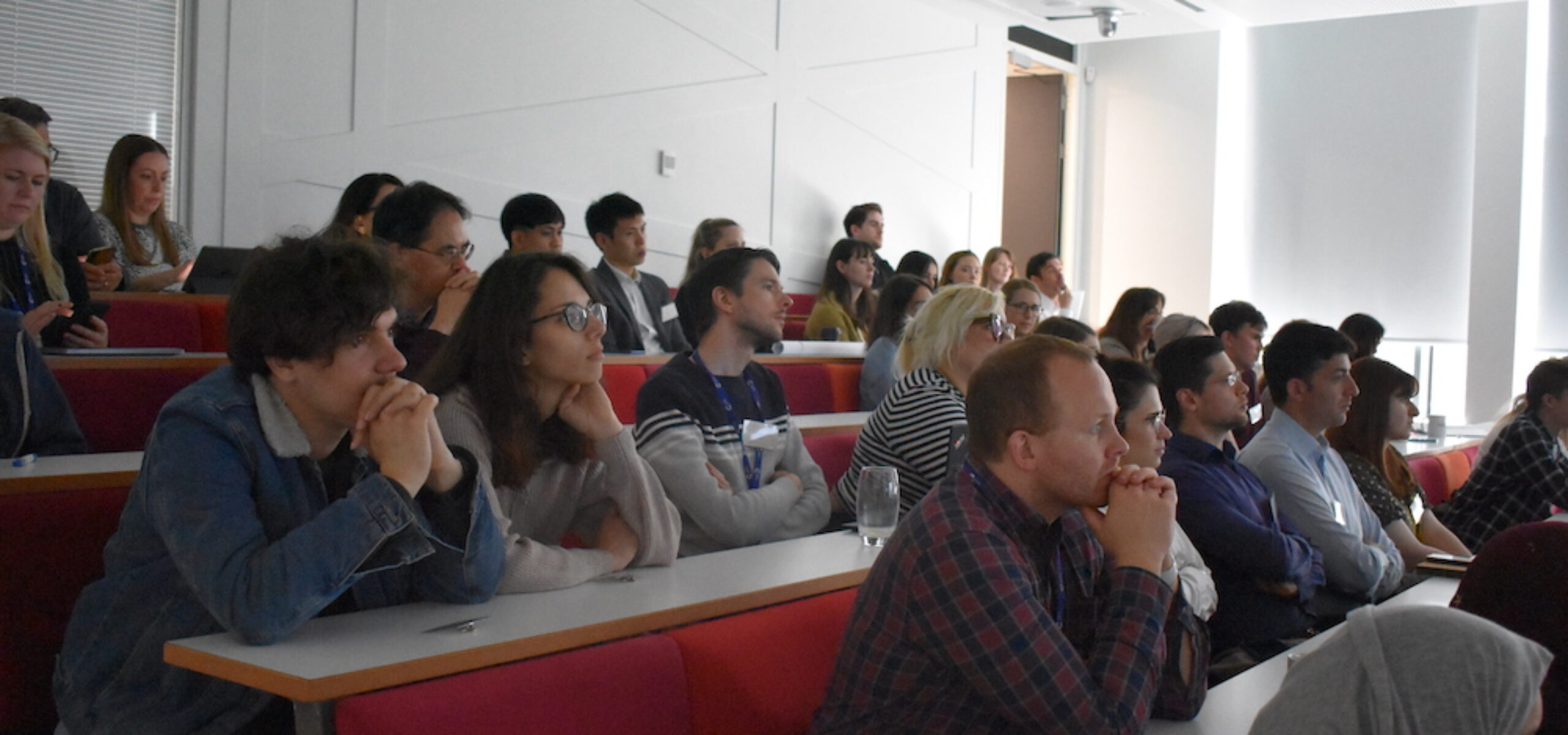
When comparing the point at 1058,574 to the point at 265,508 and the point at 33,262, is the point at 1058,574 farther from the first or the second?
the point at 33,262

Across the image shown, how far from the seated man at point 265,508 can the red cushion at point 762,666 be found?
326 millimetres

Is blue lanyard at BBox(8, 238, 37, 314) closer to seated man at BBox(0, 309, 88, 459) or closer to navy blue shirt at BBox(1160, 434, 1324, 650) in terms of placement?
seated man at BBox(0, 309, 88, 459)

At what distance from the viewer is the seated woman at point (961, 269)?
7.53 metres

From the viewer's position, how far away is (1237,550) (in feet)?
8.99

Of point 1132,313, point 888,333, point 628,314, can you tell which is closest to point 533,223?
point 628,314

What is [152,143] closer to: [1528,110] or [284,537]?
[284,537]

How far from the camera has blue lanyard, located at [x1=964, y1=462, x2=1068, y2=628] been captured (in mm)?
1611

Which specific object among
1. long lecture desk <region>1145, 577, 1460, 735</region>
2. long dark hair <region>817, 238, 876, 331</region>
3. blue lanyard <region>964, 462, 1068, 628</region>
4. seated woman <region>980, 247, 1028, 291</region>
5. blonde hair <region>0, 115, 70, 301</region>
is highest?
seated woman <region>980, 247, 1028, 291</region>

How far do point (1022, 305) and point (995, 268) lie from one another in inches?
116

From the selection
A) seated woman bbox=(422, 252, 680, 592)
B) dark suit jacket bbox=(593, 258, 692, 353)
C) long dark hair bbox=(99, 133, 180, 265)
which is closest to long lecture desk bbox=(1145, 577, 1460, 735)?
seated woman bbox=(422, 252, 680, 592)

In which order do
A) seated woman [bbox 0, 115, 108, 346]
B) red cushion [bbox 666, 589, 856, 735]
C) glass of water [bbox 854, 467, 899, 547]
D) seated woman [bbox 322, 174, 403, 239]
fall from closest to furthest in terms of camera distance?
red cushion [bbox 666, 589, 856, 735] → glass of water [bbox 854, 467, 899, 547] → seated woman [bbox 0, 115, 108, 346] → seated woman [bbox 322, 174, 403, 239]

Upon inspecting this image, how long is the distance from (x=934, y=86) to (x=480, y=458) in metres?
7.75

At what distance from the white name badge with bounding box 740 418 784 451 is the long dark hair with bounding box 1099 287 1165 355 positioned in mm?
3390

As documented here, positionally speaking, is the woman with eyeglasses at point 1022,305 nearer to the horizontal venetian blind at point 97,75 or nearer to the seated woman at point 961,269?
the seated woman at point 961,269
